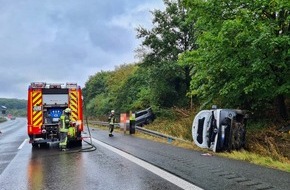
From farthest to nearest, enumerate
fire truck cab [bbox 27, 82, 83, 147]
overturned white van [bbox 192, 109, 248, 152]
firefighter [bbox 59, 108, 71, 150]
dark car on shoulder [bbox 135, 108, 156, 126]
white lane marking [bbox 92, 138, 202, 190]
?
dark car on shoulder [bbox 135, 108, 156, 126] → fire truck cab [bbox 27, 82, 83, 147] → firefighter [bbox 59, 108, 71, 150] → overturned white van [bbox 192, 109, 248, 152] → white lane marking [bbox 92, 138, 202, 190]

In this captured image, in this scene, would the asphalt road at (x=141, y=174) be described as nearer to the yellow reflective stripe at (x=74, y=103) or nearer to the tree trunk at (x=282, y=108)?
the yellow reflective stripe at (x=74, y=103)

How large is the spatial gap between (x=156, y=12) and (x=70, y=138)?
17.3 meters

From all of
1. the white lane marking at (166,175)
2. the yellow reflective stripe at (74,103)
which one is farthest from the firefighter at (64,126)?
the white lane marking at (166,175)

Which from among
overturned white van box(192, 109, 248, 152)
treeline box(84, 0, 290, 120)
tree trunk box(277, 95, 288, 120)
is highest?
treeline box(84, 0, 290, 120)

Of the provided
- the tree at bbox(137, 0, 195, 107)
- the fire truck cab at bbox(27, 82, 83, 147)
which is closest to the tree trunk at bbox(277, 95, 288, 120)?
the fire truck cab at bbox(27, 82, 83, 147)

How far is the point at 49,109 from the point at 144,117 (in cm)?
1231

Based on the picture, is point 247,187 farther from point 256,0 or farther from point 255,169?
point 256,0

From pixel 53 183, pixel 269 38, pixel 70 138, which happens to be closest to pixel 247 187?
pixel 53 183

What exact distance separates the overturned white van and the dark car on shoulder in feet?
46.4

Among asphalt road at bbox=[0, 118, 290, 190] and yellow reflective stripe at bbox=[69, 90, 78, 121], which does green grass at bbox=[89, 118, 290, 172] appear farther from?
yellow reflective stripe at bbox=[69, 90, 78, 121]

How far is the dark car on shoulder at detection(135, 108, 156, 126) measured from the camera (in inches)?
1018

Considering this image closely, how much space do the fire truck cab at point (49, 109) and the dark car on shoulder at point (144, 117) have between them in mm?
11163

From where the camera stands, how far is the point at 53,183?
6426mm

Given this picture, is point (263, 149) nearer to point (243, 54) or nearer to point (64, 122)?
point (243, 54)
